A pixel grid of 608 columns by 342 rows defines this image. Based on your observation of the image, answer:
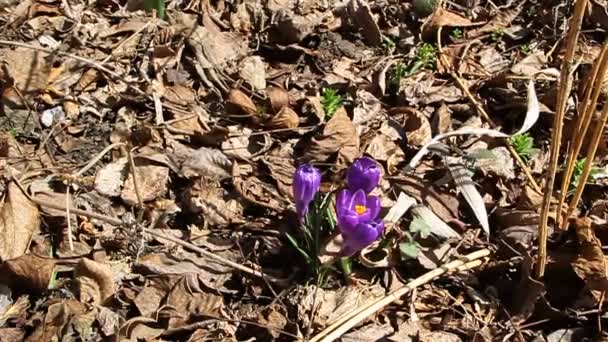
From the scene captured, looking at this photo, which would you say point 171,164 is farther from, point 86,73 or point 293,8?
point 293,8

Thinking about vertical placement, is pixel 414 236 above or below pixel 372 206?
below

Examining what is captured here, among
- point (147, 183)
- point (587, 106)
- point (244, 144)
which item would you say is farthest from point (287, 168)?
point (587, 106)

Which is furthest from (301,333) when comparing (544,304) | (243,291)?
(544,304)

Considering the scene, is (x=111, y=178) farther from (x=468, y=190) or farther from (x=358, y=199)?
(x=468, y=190)

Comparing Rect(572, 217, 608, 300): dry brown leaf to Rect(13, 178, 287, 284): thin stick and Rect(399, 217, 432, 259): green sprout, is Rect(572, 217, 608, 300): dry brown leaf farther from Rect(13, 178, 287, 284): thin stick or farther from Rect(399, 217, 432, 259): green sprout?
Rect(13, 178, 287, 284): thin stick

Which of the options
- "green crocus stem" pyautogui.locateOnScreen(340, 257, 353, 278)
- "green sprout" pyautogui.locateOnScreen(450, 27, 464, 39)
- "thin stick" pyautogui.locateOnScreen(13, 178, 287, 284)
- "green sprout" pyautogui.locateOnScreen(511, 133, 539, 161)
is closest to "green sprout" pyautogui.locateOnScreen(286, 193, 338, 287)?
"green crocus stem" pyautogui.locateOnScreen(340, 257, 353, 278)
